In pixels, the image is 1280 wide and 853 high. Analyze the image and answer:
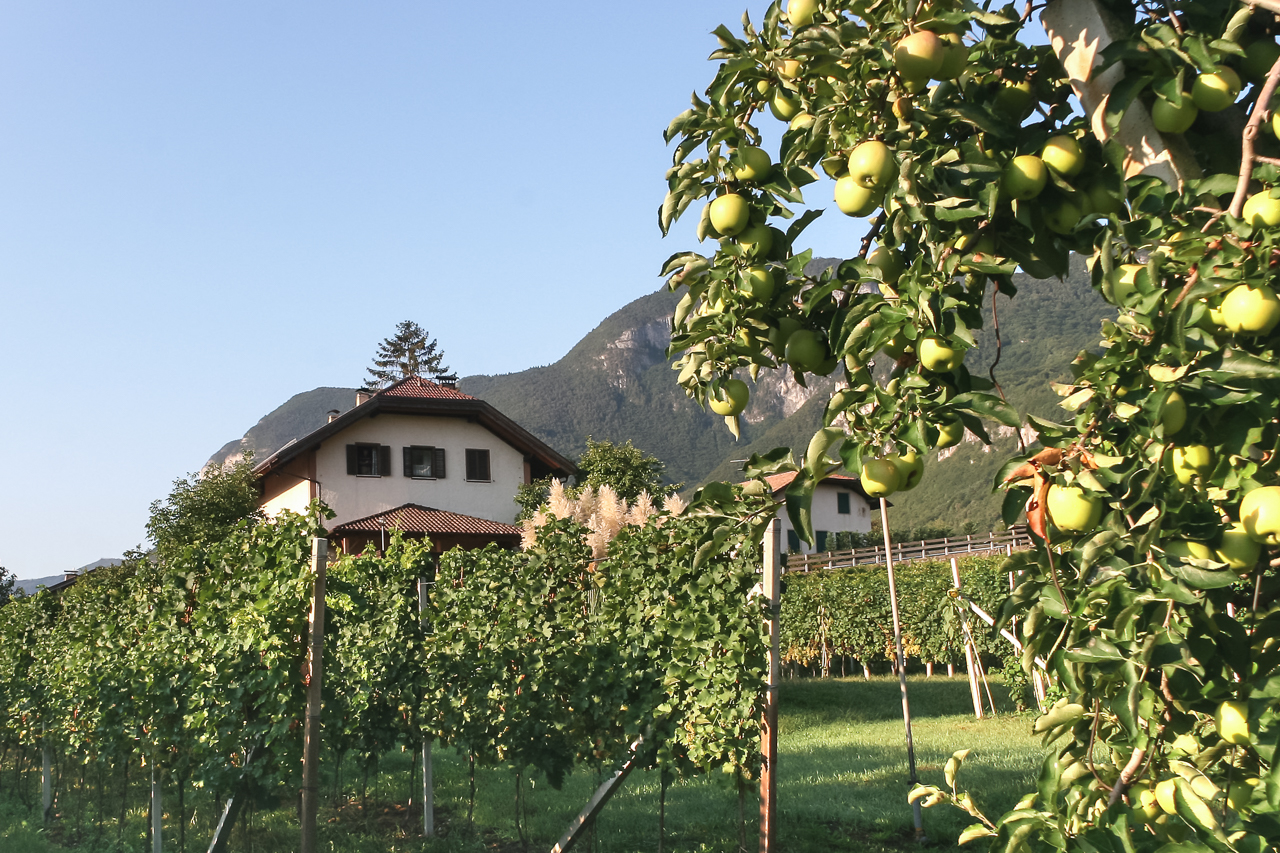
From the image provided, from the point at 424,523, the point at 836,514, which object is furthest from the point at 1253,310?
the point at 836,514

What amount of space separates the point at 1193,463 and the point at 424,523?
23.6 meters

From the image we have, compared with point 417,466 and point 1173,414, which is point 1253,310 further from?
point 417,466

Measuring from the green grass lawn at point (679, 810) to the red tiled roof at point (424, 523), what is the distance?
12.1m

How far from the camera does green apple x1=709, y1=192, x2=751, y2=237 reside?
127cm

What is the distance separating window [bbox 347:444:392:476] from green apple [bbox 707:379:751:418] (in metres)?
24.5

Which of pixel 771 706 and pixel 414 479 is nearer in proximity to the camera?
pixel 771 706

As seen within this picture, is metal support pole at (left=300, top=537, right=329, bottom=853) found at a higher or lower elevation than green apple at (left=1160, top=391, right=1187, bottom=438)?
lower

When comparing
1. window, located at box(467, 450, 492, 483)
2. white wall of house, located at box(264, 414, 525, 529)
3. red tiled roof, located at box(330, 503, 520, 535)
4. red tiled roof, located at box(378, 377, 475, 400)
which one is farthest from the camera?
window, located at box(467, 450, 492, 483)

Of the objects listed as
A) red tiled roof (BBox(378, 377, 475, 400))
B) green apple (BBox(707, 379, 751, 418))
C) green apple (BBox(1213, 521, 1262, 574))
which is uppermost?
red tiled roof (BBox(378, 377, 475, 400))

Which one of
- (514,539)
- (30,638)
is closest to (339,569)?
(30,638)

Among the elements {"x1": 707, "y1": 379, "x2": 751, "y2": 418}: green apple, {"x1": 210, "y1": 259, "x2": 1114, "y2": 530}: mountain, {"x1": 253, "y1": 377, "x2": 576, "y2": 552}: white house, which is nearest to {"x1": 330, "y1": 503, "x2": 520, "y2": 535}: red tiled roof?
{"x1": 253, "y1": 377, "x2": 576, "y2": 552}: white house

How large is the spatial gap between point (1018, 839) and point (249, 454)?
26.7 m

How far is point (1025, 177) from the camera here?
45.5 inches

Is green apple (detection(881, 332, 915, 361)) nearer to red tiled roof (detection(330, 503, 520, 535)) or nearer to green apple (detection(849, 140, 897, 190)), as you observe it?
green apple (detection(849, 140, 897, 190))
